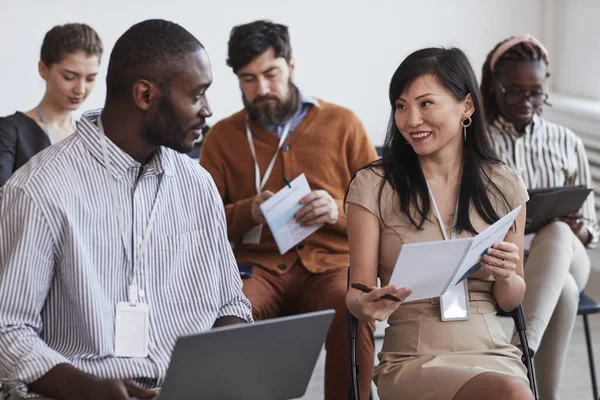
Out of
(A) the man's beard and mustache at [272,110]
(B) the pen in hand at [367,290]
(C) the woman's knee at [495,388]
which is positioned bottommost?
(C) the woman's knee at [495,388]

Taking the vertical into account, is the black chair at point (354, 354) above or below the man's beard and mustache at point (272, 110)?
below

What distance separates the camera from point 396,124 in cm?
255

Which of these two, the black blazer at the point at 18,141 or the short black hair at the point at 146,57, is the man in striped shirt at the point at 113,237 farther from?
the black blazer at the point at 18,141

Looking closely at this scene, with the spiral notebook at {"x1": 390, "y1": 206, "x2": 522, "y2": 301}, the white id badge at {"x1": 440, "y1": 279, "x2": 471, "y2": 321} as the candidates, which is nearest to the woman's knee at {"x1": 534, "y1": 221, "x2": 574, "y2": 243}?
the white id badge at {"x1": 440, "y1": 279, "x2": 471, "y2": 321}

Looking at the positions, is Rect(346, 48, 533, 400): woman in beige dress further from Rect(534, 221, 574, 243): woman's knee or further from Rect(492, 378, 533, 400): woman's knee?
Rect(534, 221, 574, 243): woman's knee

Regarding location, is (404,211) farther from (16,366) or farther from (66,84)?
(66,84)

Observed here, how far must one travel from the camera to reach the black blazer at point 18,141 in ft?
11.5

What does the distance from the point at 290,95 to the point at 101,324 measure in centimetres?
163

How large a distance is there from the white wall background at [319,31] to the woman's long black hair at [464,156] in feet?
7.38

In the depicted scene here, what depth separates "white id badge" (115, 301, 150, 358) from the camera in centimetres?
203

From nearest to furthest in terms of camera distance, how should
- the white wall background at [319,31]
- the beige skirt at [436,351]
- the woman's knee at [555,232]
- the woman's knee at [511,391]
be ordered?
the woman's knee at [511,391]
the beige skirt at [436,351]
the woman's knee at [555,232]
the white wall background at [319,31]

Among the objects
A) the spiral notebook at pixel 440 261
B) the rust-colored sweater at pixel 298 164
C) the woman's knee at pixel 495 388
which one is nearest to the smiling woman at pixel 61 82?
the rust-colored sweater at pixel 298 164

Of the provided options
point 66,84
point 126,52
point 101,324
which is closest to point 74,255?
point 101,324

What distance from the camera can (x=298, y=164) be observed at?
11.1 feet
